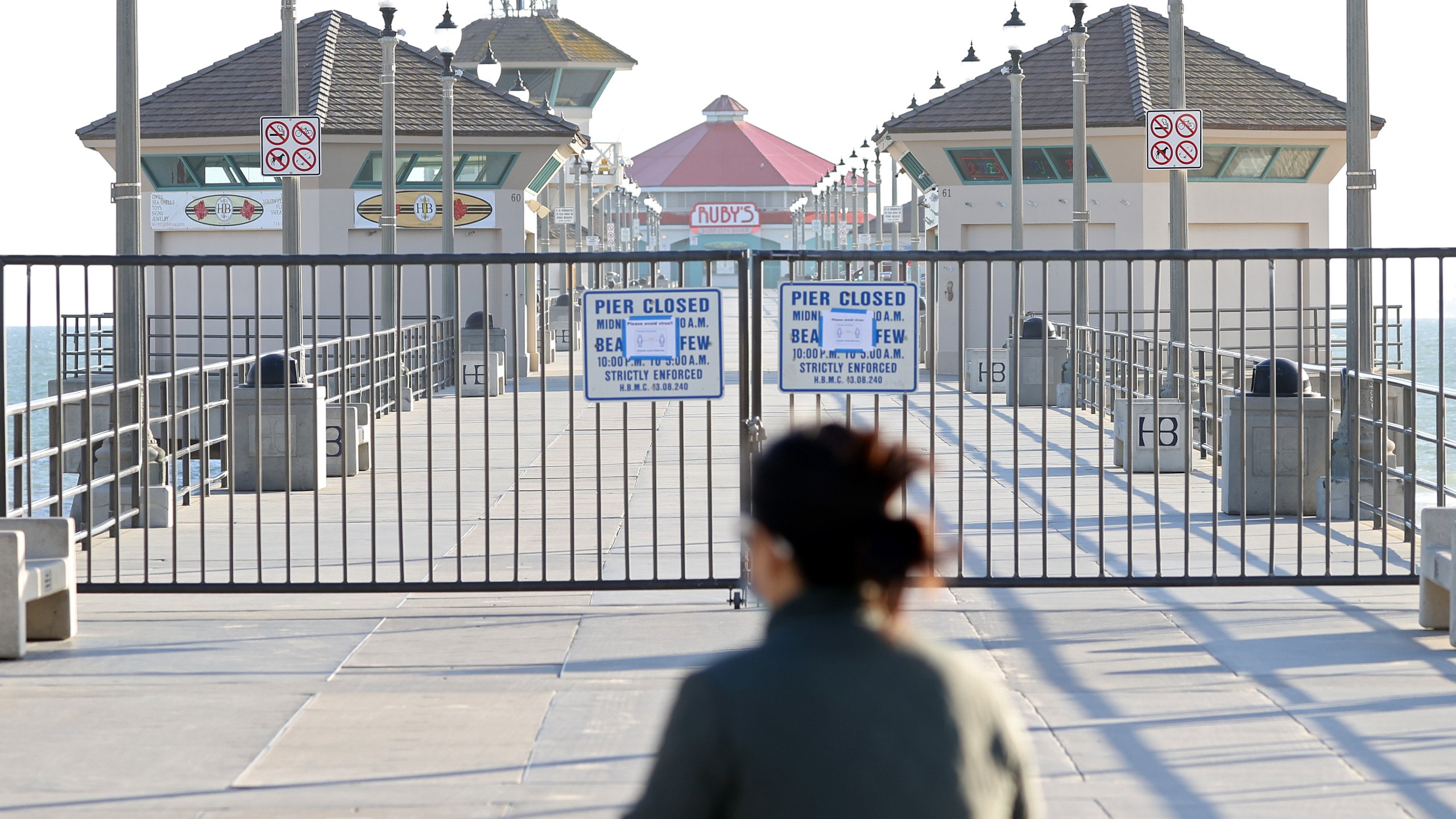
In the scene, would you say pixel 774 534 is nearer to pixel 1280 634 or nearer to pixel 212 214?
pixel 1280 634

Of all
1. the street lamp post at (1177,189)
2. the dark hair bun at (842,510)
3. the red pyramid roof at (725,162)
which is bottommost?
the dark hair bun at (842,510)

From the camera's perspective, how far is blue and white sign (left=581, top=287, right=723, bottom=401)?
8.17m

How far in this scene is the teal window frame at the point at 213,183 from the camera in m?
36.8

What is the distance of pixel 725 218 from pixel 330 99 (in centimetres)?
10420

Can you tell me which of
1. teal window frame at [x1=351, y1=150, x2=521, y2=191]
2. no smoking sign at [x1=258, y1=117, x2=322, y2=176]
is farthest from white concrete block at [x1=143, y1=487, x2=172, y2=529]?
teal window frame at [x1=351, y1=150, x2=521, y2=191]

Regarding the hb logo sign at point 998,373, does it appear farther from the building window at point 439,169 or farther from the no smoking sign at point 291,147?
the building window at point 439,169

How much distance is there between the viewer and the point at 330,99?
3719 centimetres

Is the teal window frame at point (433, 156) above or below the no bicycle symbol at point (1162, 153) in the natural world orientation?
above

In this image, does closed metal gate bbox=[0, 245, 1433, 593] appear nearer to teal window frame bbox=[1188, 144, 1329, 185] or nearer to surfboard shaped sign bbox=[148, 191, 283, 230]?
teal window frame bbox=[1188, 144, 1329, 185]

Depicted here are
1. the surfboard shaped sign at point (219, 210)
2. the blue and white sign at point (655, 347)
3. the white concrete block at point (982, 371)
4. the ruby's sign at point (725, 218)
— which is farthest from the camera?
the ruby's sign at point (725, 218)

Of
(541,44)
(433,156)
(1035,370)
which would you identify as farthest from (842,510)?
(541,44)

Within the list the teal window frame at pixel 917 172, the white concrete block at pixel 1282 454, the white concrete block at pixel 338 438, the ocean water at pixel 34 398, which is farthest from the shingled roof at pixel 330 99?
the white concrete block at pixel 1282 454

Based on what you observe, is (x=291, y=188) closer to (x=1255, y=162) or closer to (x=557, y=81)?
(x=1255, y=162)

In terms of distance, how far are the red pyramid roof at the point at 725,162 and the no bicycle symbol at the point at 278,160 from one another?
130 meters
